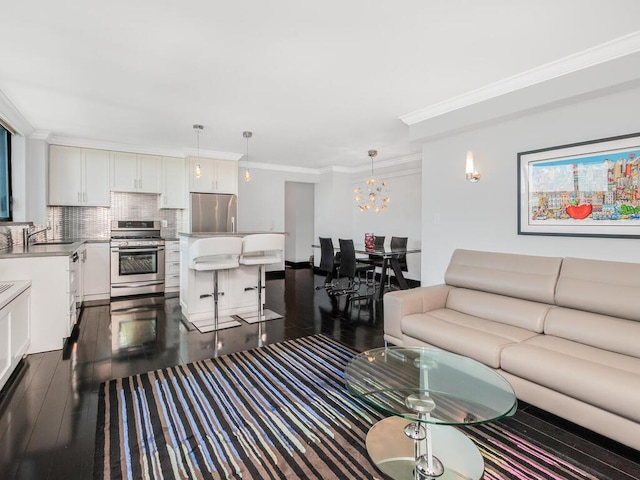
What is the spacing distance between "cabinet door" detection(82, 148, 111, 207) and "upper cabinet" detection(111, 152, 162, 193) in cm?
11

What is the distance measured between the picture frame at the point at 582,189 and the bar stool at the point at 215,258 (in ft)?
10.0

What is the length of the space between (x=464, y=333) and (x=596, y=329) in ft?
2.76

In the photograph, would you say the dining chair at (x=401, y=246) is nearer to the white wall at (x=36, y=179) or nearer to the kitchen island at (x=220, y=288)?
the kitchen island at (x=220, y=288)

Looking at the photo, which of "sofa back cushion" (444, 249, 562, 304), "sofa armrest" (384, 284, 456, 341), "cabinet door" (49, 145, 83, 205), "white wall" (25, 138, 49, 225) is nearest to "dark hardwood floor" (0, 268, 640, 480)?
"sofa armrest" (384, 284, 456, 341)

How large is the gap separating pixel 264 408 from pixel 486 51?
3.07m

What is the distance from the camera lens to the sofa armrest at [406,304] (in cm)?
311

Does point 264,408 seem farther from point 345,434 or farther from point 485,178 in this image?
point 485,178

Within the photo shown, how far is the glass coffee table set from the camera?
1.60m

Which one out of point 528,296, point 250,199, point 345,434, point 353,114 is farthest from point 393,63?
point 250,199

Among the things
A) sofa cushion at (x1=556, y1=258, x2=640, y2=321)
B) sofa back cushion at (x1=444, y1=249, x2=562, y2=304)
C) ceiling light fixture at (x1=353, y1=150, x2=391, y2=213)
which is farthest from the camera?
ceiling light fixture at (x1=353, y1=150, x2=391, y2=213)

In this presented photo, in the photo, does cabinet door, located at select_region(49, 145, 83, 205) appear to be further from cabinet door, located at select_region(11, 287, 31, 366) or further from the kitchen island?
cabinet door, located at select_region(11, 287, 31, 366)

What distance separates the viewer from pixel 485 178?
3631mm

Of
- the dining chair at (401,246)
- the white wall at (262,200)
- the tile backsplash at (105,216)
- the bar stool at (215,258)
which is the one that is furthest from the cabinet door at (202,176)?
the dining chair at (401,246)

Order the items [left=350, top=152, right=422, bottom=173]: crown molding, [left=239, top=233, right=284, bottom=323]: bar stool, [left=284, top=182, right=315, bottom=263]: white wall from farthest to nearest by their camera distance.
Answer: [left=284, top=182, right=315, bottom=263]: white wall → [left=350, top=152, right=422, bottom=173]: crown molding → [left=239, top=233, right=284, bottom=323]: bar stool
